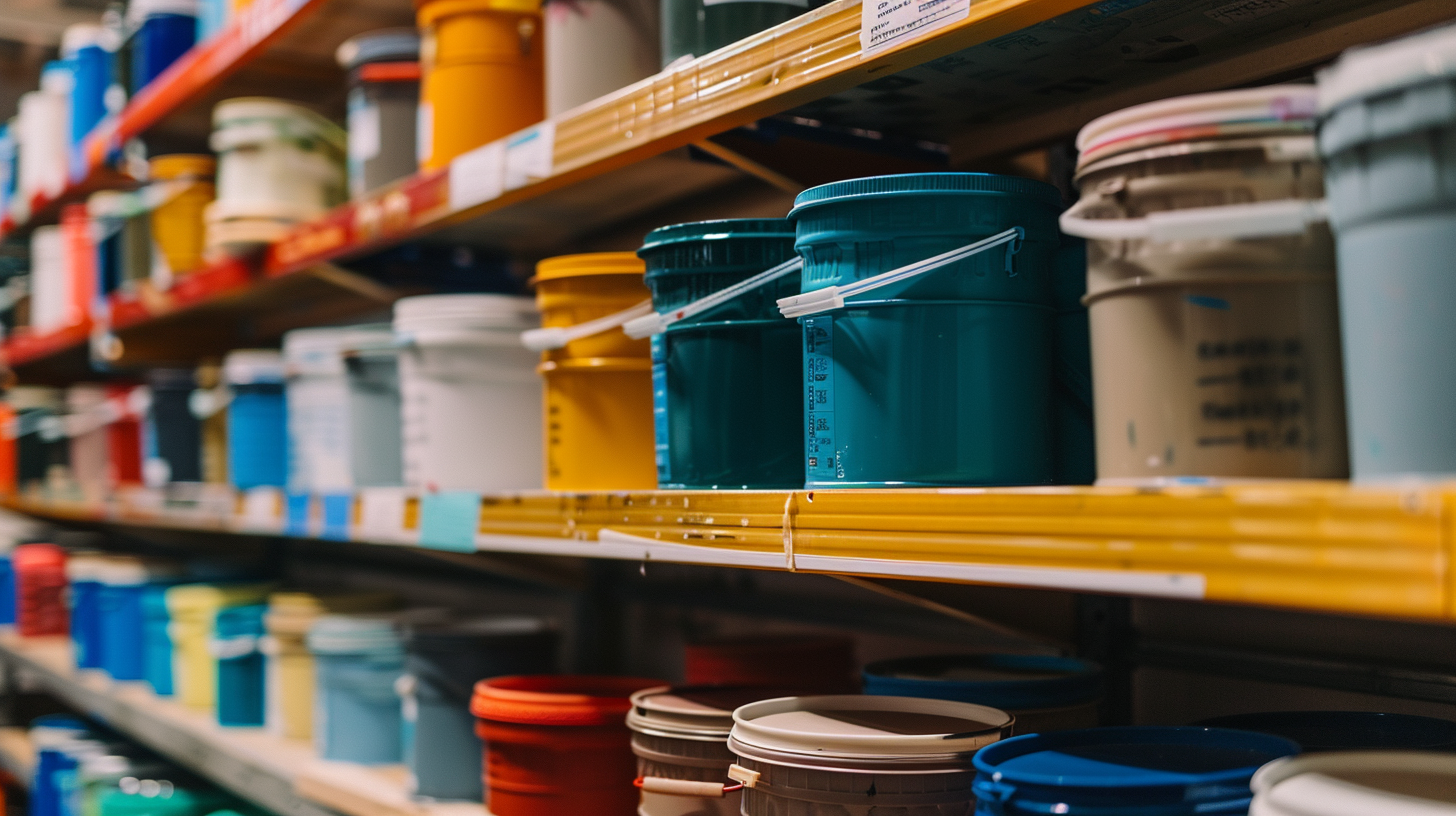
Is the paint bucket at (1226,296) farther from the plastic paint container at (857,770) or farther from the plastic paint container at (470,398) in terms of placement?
the plastic paint container at (470,398)

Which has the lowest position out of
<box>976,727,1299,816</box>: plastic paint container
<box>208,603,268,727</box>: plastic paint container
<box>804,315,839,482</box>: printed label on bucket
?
<box>208,603,268,727</box>: plastic paint container

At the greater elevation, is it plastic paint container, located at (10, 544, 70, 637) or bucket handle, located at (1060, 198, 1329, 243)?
bucket handle, located at (1060, 198, 1329, 243)

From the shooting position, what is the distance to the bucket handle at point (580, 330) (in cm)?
135

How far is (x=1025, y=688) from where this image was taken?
1.14 metres

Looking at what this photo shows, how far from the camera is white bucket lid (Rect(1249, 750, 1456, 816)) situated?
66 cm

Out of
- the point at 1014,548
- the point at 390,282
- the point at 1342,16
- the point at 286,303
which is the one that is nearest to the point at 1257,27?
the point at 1342,16

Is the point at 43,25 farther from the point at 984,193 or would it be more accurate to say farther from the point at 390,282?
Answer: the point at 984,193

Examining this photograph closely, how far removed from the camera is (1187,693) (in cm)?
135

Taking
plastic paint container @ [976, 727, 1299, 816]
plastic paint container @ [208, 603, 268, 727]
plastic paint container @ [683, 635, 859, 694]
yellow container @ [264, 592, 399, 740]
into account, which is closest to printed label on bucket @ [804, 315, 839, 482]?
plastic paint container @ [976, 727, 1299, 816]

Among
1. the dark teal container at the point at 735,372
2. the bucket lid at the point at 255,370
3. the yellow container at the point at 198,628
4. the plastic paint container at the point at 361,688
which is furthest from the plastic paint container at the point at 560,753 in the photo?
the yellow container at the point at 198,628

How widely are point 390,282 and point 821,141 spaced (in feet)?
3.69

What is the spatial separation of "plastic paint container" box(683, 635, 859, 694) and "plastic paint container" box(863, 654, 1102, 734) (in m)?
0.25

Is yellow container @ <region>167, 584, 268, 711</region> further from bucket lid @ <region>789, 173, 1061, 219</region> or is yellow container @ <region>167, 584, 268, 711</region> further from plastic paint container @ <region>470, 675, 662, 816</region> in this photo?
bucket lid @ <region>789, 173, 1061, 219</region>

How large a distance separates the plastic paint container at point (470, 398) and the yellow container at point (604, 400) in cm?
24
